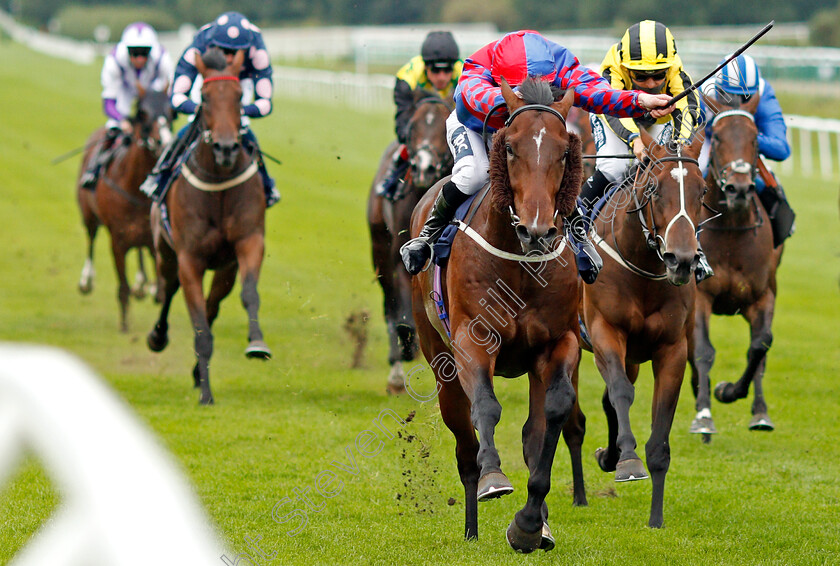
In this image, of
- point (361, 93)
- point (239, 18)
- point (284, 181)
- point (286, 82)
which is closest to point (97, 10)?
point (286, 82)

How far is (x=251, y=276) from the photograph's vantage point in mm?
8109

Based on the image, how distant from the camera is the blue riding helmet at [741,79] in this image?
7352mm

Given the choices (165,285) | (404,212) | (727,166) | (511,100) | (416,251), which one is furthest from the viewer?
(165,285)

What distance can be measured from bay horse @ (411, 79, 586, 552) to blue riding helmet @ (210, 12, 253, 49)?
13.7ft

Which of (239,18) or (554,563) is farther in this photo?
(239,18)

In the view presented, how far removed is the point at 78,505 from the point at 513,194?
127 inches

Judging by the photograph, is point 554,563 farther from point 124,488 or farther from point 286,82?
point 286,82

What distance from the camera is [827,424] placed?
8.18 metres

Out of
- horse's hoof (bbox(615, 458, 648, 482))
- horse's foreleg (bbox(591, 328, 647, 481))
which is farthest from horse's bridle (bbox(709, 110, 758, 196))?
horse's hoof (bbox(615, 458, 648, 482))

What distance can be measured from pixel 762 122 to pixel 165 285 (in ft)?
16.0

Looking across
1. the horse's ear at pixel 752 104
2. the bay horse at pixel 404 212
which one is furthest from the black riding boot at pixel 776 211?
the bay horse at pixel 404 212

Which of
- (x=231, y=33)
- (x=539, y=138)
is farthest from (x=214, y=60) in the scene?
(x=539, y=138)

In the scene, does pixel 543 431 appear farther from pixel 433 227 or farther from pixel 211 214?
pixel 211 214

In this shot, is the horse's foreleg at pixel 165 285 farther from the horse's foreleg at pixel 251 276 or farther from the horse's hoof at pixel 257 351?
the horse's hoof at pixel 257 351
